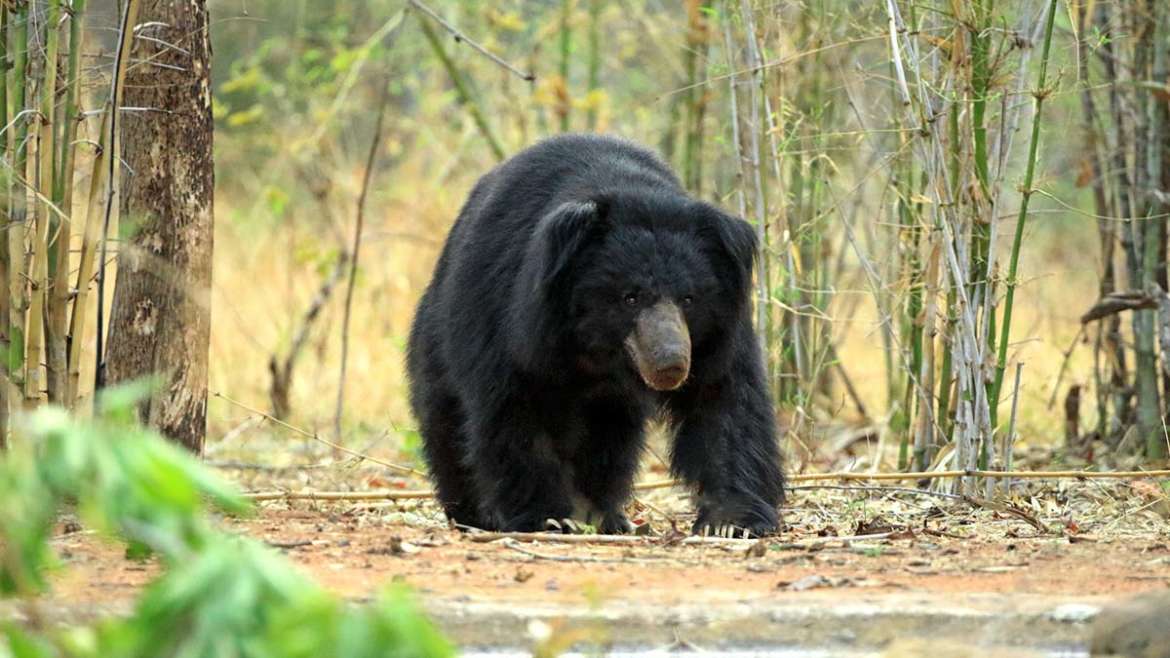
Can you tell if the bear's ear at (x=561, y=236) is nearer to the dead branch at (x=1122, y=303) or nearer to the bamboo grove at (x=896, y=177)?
the bamboo grove at (x=896, y=177)

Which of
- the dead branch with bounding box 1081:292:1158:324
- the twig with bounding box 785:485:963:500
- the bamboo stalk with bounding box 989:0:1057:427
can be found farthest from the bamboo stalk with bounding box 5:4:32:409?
the dead branch with bounding box 1081:292:1158:324

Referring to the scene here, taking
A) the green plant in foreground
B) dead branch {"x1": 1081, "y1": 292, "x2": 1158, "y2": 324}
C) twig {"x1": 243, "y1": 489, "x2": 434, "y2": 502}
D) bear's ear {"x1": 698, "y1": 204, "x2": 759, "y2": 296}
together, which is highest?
Answer: bear's ear {"x1": 698, "y1": 204, "x2": 759, "y2": 296}

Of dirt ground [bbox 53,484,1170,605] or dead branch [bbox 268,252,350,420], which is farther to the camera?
dead branch [bbox 268,252,350,420]

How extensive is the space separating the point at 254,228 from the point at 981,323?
24.4ft

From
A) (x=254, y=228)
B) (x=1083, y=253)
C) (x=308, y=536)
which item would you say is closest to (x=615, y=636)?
(x=308, y=536)

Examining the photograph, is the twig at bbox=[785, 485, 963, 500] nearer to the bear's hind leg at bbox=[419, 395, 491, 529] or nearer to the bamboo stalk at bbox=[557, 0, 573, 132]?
the bear's hind leg at bbox=[419, 395, 491, 529]

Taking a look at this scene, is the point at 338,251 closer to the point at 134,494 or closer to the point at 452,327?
the point at 452,327

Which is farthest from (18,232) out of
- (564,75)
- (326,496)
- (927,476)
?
(564,75)

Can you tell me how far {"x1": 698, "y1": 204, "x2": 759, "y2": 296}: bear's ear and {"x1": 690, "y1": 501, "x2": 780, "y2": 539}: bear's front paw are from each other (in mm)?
641

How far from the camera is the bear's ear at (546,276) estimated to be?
14.9ft

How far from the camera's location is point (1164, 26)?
6.52m

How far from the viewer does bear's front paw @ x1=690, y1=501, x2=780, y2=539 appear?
15.6 feet

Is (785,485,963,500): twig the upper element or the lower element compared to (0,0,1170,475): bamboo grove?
lower

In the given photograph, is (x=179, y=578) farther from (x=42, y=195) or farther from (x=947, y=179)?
(x=947, y=179)
